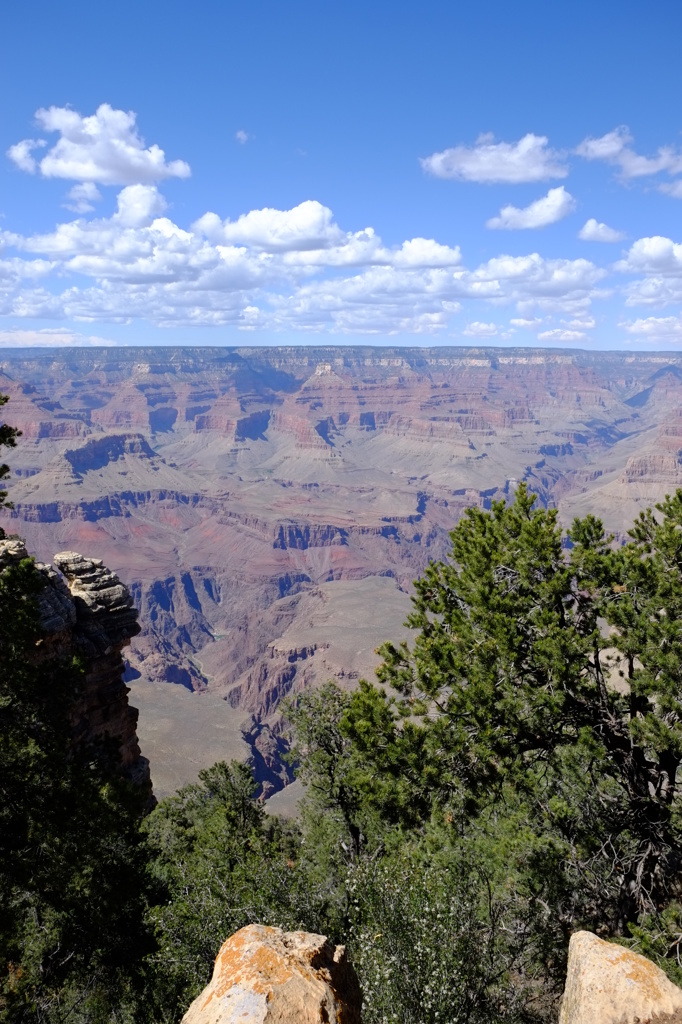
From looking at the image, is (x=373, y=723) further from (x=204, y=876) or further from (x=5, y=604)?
(x=5, y=604)

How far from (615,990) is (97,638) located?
34713 millimetres

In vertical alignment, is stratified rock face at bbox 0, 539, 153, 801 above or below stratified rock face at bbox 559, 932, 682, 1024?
below

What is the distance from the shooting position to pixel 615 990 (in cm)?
1033

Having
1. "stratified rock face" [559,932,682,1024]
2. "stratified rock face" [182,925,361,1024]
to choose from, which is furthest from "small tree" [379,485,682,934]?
"stratified rock face" [182,925,361,1024]

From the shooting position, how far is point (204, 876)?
1731 centimetres

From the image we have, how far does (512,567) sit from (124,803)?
13593mm

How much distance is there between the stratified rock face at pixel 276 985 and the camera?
8.55 metres

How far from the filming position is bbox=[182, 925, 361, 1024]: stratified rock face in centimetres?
855

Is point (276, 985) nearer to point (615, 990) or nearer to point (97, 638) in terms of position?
point (615, 990)

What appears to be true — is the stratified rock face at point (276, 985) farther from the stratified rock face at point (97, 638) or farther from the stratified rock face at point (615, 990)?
the stratified rock face at point (97, 638)

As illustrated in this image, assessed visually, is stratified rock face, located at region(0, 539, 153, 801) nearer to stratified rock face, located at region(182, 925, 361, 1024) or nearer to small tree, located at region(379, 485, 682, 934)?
small tree, located at region(379, 485, 682, 934)

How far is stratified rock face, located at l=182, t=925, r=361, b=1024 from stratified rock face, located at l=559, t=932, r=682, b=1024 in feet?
12.8

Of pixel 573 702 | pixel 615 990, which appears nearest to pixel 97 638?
pixel 573 702

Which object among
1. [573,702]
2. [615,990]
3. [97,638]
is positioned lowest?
[97,638]
